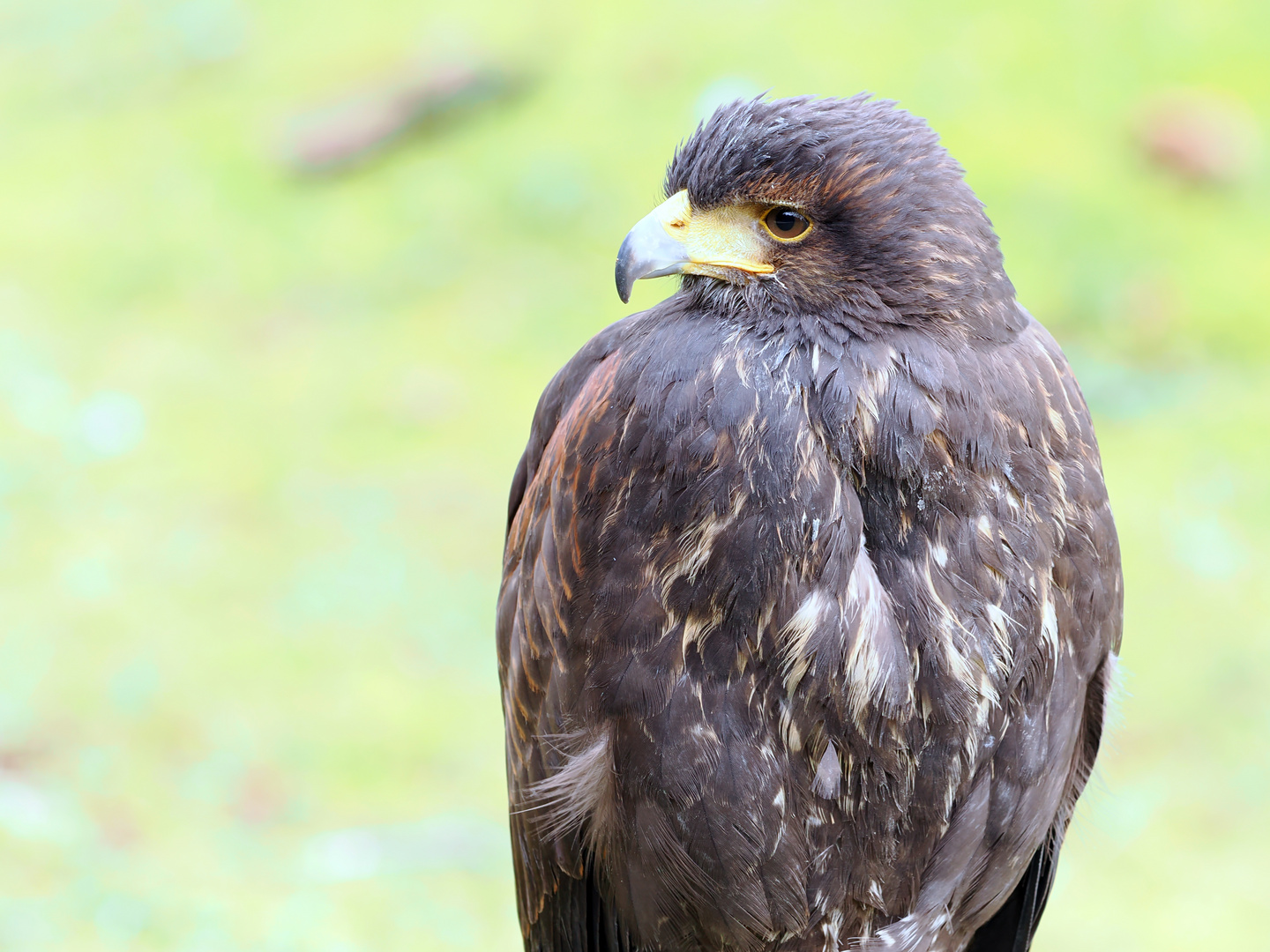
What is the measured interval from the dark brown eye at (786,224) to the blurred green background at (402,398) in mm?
2092

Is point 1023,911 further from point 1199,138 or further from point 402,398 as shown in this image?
point 1199,138

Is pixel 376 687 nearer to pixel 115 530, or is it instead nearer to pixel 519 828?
pixel 115 530

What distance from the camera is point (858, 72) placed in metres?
9.22

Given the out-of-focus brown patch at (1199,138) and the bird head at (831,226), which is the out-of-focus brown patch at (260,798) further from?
the out-of-focus brown patch at (1199,138)

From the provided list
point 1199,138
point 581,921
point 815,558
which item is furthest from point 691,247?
point 1199,138

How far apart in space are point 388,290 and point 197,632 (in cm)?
310

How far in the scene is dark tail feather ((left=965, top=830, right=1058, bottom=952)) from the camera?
10.8 feet

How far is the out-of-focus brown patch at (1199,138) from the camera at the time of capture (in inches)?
357

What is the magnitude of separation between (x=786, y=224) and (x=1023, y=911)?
1959 mm

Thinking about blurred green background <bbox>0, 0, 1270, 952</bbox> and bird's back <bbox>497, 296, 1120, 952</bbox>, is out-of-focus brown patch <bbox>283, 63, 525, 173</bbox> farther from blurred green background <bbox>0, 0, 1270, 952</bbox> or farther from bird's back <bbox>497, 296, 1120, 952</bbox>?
bird's back <bbox>497, 296, 1120, 952</bbox>

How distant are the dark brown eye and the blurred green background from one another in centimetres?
209

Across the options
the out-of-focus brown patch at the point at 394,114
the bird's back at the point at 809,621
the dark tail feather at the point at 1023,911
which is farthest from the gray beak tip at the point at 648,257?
the out-of-focus brown patch at the point at 394,114

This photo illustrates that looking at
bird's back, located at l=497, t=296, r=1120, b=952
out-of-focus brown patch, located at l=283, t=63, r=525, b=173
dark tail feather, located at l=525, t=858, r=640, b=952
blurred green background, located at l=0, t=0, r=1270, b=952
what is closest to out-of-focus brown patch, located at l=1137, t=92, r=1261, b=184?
blurred green background, located at l=0, t=0, r=1270, b=952

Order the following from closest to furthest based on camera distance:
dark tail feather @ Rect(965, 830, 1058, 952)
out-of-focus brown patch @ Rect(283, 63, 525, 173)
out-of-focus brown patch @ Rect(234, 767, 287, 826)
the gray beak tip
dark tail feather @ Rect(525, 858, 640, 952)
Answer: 1. the gray beak tip
2. dark tail feather @ Rect(525, 858, 640, 952)
3. dark tail feather @ Rect(965, 830, 1058, 952)
4. out-of-focus brown patch @ Rect(234, 767, 287, 826)
5. out-of-focus brown patch @ Rect(283, 63, 525, 173)
